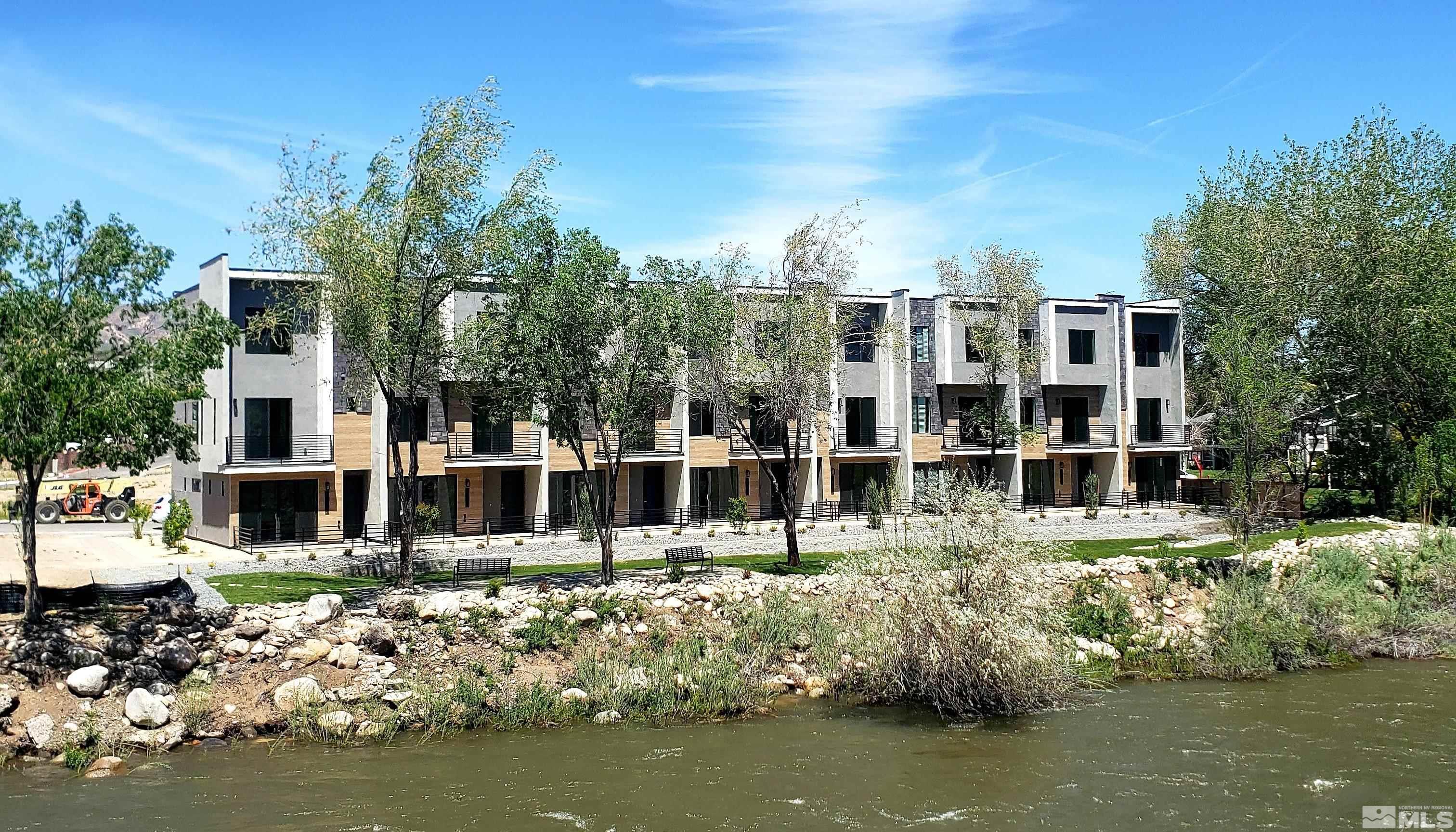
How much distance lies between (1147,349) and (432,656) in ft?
132

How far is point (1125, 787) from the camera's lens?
14406 mm

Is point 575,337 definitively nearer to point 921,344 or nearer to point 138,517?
point 138,517

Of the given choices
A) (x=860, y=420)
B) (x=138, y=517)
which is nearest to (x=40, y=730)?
(x=138, y=517)

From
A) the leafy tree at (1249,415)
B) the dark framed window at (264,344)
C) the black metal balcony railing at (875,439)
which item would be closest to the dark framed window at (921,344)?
the black metal balcony railing at (875,439)

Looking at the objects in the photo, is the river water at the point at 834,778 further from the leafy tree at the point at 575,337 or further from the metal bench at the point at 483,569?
the metal bench at the point at 483,569

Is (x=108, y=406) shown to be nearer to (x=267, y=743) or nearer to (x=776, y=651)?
(x=267, y=743)

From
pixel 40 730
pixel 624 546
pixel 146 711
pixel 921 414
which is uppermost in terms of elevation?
pixel 921 414

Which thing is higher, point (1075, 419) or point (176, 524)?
point (1075, 419)

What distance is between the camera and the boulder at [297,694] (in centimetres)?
1719

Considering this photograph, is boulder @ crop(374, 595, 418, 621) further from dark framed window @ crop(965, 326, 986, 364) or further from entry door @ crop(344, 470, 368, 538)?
dark framed window @ crop(965, 326, 986, 364)

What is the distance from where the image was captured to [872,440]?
148 ft

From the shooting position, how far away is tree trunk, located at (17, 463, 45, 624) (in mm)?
17250

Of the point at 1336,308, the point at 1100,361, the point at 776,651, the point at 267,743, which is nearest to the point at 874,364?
→ the point at 1100,361

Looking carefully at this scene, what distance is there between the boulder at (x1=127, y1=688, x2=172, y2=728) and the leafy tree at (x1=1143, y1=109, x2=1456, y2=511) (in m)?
29.9
